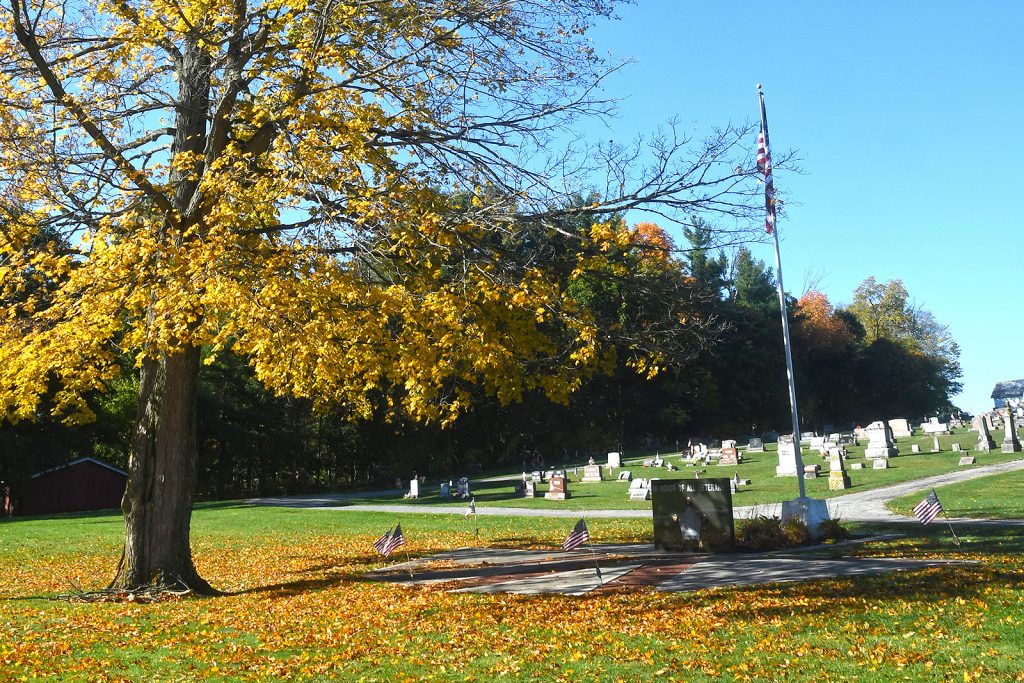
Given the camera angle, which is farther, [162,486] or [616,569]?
[616,569]

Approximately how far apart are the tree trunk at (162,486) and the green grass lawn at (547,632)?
0.76 m

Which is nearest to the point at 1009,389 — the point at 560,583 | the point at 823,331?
the point at 823,331

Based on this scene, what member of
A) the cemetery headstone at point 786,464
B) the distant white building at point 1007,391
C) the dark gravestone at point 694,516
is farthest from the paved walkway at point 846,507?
the distant white building at point 1007,391

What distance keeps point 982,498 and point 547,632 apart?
55.3 ft

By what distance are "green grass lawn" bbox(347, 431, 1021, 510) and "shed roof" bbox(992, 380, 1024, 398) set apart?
81876mm

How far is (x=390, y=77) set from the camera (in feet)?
40.2

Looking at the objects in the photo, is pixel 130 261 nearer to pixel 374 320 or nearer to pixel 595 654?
pixel 374 320

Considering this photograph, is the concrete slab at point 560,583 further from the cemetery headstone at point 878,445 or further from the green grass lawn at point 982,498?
the cemetery headstone at point 878,445

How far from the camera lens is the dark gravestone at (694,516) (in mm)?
14219

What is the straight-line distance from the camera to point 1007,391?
116938mm

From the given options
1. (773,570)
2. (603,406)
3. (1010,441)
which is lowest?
(773,570)

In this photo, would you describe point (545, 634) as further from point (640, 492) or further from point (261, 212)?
point (640, 492)

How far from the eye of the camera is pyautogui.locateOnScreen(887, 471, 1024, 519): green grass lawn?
60.5 ft

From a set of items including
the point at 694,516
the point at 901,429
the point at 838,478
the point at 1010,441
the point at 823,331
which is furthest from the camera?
the point at 823,331
